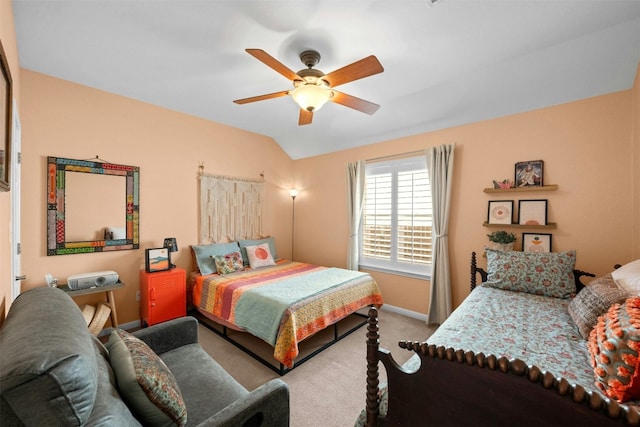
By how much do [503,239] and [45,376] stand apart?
10.9 feet

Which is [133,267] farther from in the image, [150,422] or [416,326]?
[416,326]

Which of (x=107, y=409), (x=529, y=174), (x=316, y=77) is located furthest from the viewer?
(x=529, y=174)

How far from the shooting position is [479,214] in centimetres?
304

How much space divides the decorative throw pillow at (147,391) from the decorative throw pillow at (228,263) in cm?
242

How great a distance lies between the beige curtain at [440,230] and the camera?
125 inches

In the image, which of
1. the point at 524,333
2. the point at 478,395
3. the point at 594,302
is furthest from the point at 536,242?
the point at 478,395

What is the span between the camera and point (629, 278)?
1.64m

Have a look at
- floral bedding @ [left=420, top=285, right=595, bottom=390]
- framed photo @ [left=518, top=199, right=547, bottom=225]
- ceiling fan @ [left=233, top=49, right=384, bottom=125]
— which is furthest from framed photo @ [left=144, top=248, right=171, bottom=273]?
framed photo @ [left=518, top=199, right=547, bottom=225]

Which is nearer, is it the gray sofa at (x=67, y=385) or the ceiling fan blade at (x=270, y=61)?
the gray sofa at (x=67, y=385)

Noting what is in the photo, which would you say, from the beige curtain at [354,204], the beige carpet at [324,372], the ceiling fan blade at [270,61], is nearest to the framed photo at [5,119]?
the ceiling fan blade at [270,61]

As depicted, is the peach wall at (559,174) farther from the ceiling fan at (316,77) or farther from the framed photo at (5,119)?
the framed photo at (5,119)

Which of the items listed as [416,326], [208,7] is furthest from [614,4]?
[416,326]

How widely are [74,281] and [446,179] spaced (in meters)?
4.20

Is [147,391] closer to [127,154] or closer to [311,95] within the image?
[311,95]
